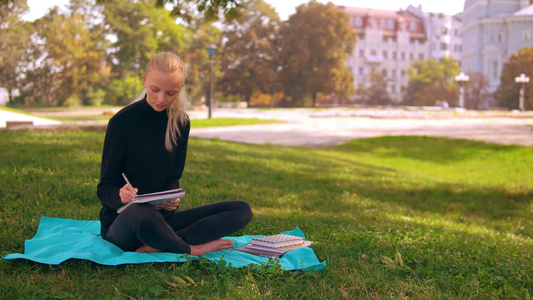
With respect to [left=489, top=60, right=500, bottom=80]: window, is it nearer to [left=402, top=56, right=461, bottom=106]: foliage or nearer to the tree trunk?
[left=402, top=56, right=461, bottom=106]: foliage

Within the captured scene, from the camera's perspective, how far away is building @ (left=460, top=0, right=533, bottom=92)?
64.8m

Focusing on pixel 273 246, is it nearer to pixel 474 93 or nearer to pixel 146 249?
pixel 146 249

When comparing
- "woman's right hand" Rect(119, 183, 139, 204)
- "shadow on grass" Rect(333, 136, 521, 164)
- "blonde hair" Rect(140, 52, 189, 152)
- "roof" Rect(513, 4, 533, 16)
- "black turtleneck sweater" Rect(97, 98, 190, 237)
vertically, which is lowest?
"shadow on grass" Rect(333, 136, 521, 164)

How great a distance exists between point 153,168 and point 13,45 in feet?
117

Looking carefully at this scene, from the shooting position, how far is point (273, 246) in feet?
11.5

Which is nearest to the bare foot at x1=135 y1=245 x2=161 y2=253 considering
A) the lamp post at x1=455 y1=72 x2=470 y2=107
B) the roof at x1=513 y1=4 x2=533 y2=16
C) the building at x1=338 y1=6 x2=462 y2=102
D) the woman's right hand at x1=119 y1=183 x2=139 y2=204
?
the woman's right hand at x1=119 y1=183 x2=139 y2=204

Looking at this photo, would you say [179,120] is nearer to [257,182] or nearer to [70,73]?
[257,182]

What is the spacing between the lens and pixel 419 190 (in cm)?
935

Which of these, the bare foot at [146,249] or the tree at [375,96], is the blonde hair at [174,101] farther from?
the tree at [375,96]

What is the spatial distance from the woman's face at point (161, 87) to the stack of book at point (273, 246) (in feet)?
3.77

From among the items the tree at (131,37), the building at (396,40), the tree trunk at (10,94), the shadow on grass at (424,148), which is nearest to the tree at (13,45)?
the tree trunk at (10,94)

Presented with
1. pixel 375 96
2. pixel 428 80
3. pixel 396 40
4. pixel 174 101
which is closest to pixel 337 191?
pixel 174 101

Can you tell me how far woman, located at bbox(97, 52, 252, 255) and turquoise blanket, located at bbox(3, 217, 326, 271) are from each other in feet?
0.26

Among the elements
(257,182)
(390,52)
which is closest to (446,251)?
(257,182)
